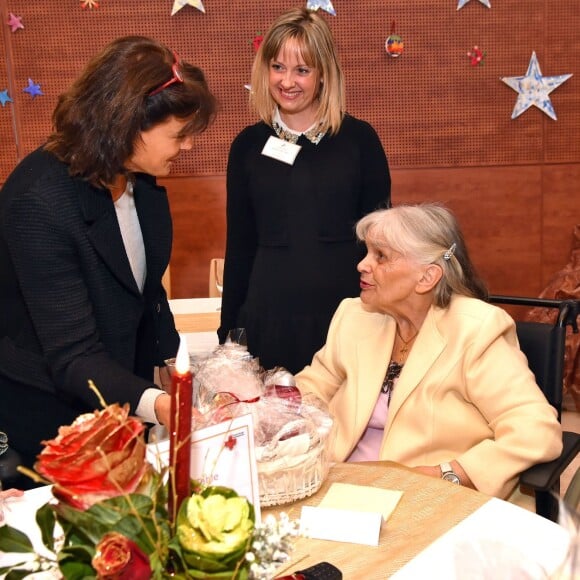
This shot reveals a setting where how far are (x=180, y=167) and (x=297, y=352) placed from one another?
2.64 m

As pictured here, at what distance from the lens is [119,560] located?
29.9 inches

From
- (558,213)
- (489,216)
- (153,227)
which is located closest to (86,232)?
(153,227)

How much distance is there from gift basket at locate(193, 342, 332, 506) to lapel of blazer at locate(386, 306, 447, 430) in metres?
0.51

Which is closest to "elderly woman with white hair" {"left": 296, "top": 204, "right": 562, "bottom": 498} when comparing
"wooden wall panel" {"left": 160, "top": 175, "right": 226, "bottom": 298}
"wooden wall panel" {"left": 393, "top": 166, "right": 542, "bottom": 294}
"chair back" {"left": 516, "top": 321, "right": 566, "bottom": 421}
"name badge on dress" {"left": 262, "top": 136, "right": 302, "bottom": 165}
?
"chair back" {"left": 516, "top": 321, "right": 566, "bottom": 421}

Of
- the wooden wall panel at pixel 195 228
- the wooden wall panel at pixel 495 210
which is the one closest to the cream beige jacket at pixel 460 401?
the wooden wall panel at pixel 195 228

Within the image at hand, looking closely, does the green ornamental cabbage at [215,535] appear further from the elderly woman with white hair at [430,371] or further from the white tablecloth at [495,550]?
the elderly woman with white hair at [430,371]

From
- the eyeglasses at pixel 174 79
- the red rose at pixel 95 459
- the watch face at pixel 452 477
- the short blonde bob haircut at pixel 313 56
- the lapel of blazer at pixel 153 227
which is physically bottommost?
the watch face at pixel 452 477

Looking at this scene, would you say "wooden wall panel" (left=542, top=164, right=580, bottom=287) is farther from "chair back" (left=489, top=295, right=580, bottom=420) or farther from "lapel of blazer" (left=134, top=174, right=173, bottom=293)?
"lapel of blazer" (left=134, top=174, right=173, bottom=293)

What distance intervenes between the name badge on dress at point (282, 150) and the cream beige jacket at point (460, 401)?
847 mm

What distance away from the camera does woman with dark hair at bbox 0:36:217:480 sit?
1684 millimetres

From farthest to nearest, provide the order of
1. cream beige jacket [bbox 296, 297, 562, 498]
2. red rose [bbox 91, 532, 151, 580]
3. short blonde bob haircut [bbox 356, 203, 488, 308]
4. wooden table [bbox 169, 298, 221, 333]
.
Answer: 1. wooden table [bbox 169, 298, 221, 333]
2. short blonde bob haircut [bbox 356, 203, 488, 308]
3. cream beige jacket [bbox 296, 297, 562, 498]
4. red rose [bbox 91, 532, 151, 580]

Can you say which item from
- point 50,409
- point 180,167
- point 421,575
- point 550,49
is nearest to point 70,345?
point 50,409

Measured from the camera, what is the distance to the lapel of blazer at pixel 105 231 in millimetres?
1812

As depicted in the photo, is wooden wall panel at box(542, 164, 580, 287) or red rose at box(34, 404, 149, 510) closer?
red rose at box(34, 404, 149, 510)
